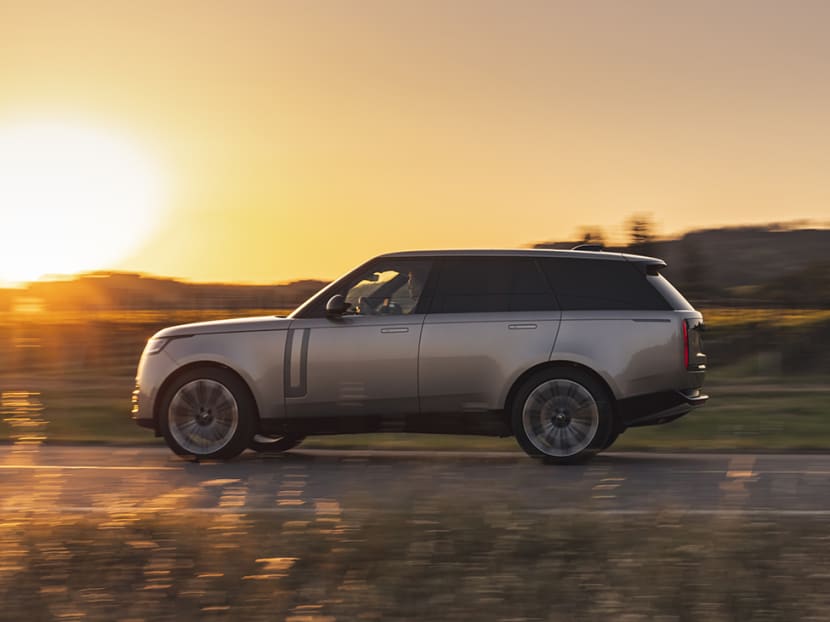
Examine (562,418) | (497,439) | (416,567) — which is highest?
(562,418)

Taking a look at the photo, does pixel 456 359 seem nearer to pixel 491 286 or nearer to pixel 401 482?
pixel 491 286

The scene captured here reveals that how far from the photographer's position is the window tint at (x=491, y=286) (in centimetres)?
1071

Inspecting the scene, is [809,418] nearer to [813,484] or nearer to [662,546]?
[813,484]

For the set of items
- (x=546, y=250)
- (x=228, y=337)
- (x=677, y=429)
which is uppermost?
(x=546, y=250)

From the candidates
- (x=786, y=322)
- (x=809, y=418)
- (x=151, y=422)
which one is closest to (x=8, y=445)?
(x=151, y=422)

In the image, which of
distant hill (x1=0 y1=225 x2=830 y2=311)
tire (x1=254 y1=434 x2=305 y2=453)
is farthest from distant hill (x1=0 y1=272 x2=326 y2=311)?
tire (x1=254 y1=434 x2=305 y2=453)

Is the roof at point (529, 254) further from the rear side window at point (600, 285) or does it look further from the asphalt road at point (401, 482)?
the asphalt road at point (401, 482)

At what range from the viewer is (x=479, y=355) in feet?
34.7

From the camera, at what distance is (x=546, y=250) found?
35.7 ft

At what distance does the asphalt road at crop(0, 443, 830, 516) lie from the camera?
25.8 feet

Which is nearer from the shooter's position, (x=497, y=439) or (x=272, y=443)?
(x=272, y=443)

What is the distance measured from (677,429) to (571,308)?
5288 millimetres

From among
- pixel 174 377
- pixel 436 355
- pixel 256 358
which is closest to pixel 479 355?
pixel 436 355

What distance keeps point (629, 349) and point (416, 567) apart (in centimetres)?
494
